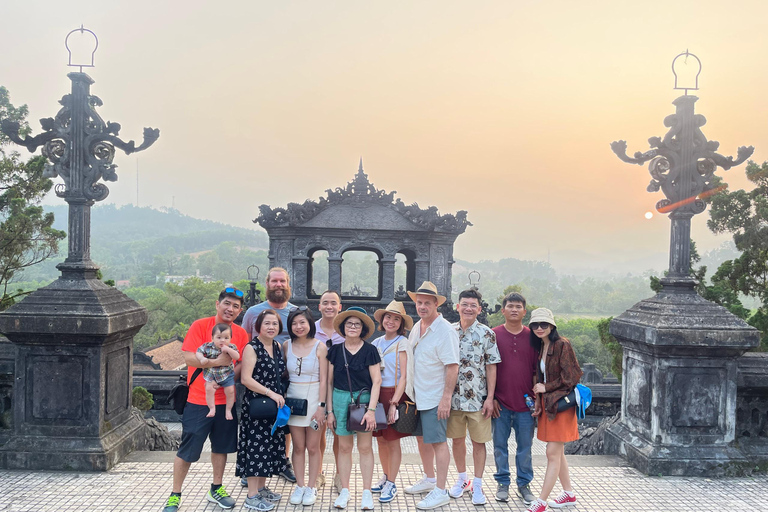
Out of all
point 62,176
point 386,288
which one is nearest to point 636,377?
point 62,176

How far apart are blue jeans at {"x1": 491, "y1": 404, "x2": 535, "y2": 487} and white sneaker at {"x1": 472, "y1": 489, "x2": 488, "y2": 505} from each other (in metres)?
0.24

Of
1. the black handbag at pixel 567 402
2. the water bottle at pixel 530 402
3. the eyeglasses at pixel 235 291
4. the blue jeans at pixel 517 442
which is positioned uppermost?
the eyeglasses at pixel 235 291

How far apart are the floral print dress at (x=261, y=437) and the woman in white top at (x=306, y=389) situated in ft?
0.41

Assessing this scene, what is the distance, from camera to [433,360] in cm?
442

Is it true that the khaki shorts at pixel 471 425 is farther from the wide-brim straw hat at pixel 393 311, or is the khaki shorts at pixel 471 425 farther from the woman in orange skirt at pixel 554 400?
the wide-brim straw hat at pixel 393 311

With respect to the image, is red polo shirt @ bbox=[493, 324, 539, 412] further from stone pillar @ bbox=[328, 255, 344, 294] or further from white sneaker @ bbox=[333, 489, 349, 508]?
stone pillar @ bbox=[328, 255, 344, 294]

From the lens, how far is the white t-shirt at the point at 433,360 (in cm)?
436

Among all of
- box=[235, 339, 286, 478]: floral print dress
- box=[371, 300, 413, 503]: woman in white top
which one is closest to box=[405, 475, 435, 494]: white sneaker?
box=[371, 300, 413, 503]: woman in white top

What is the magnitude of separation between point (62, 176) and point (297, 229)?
13339 millimetres

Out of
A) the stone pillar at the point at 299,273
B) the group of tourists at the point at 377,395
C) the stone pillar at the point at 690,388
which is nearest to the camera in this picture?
the group of tourists at the point at 377,395

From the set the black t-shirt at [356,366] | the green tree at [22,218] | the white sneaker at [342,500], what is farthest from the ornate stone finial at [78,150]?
the green tree at [22,218]

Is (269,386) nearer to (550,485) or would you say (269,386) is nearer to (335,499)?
(335,499)

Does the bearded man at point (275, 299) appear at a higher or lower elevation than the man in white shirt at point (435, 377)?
higher

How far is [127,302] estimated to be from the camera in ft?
18.0
